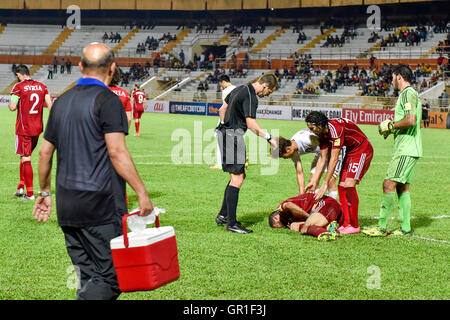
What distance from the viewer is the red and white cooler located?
151 inches

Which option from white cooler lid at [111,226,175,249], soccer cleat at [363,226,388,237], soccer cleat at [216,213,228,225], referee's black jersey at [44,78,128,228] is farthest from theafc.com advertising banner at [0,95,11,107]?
white cooler lid at [111,226,175,249]

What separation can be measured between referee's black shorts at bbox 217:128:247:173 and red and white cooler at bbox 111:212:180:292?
436 cm

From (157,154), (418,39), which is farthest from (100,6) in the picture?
(157,154)

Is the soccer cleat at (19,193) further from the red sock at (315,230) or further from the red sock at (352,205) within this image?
the red sock at (352,205)

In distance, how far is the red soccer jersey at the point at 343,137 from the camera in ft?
26.1

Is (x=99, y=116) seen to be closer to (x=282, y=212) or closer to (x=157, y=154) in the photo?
(x=282, y=212)

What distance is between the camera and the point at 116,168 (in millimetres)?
3953

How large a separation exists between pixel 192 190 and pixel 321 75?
38319 mm

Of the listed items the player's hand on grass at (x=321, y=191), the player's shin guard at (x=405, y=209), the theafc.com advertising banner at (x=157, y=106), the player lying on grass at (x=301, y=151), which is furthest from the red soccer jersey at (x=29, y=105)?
the theafc.com advertising banner at (x=157, y=106)

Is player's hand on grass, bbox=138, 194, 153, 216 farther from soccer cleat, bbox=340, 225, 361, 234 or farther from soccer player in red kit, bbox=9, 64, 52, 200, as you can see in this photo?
soccer player in red kit, bbox=9, 64, 52, 200

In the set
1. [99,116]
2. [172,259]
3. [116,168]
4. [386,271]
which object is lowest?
[386,271]

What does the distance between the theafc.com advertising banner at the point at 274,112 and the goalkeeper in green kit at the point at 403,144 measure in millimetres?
32782

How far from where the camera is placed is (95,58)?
4016 mm

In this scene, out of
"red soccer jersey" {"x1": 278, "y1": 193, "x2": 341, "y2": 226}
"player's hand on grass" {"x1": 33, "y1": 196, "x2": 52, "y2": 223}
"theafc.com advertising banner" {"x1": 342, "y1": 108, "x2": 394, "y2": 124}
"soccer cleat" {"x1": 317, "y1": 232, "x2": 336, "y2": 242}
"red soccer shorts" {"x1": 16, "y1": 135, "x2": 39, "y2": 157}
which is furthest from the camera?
"theafc.com advertising banner" {"x1": 342, "y1": 108, "x2": 394, "y2": 124}
